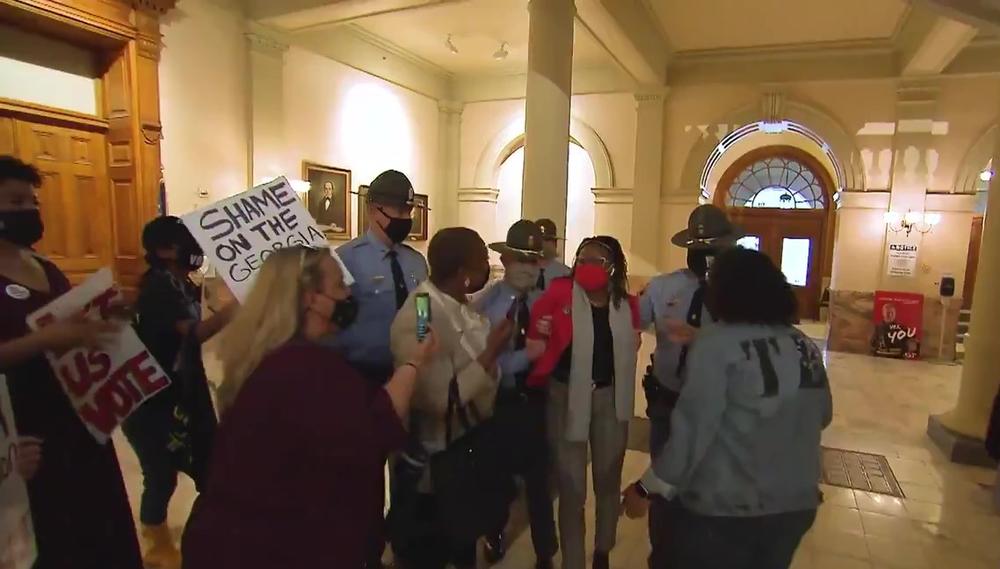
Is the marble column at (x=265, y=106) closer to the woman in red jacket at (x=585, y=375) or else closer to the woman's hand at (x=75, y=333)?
the woman in red jacket at (x=585, y=375)

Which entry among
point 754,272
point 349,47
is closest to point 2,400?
point 754,272

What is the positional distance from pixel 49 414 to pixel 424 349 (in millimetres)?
1051

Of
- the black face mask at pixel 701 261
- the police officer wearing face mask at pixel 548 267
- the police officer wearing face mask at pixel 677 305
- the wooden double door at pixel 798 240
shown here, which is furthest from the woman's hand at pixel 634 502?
the wooden double door at pixel 798 240

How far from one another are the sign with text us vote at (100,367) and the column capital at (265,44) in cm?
616

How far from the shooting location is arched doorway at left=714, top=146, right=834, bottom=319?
1223 cm

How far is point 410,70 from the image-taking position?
32.3 ft

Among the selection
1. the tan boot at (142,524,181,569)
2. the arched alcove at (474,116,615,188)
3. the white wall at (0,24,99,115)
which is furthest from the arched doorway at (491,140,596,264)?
the tan boot at (142,524,181,569)

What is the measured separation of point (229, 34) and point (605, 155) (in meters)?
5.81

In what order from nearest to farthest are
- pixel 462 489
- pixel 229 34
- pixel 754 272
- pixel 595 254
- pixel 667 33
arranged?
pixel 754 272, pixel 462 489, pixel 595 254, pixel 229 34, pixel 667 33

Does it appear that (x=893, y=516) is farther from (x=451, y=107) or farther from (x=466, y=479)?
(x=451, y=107)

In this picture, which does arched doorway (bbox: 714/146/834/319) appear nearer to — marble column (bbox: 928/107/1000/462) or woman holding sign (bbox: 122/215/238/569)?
marble column (bbox: 928/107/1000/462)

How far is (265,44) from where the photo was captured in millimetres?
7094

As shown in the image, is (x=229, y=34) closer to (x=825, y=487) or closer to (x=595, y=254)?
(x=595, y=254)

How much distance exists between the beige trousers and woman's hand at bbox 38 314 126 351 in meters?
1.55
